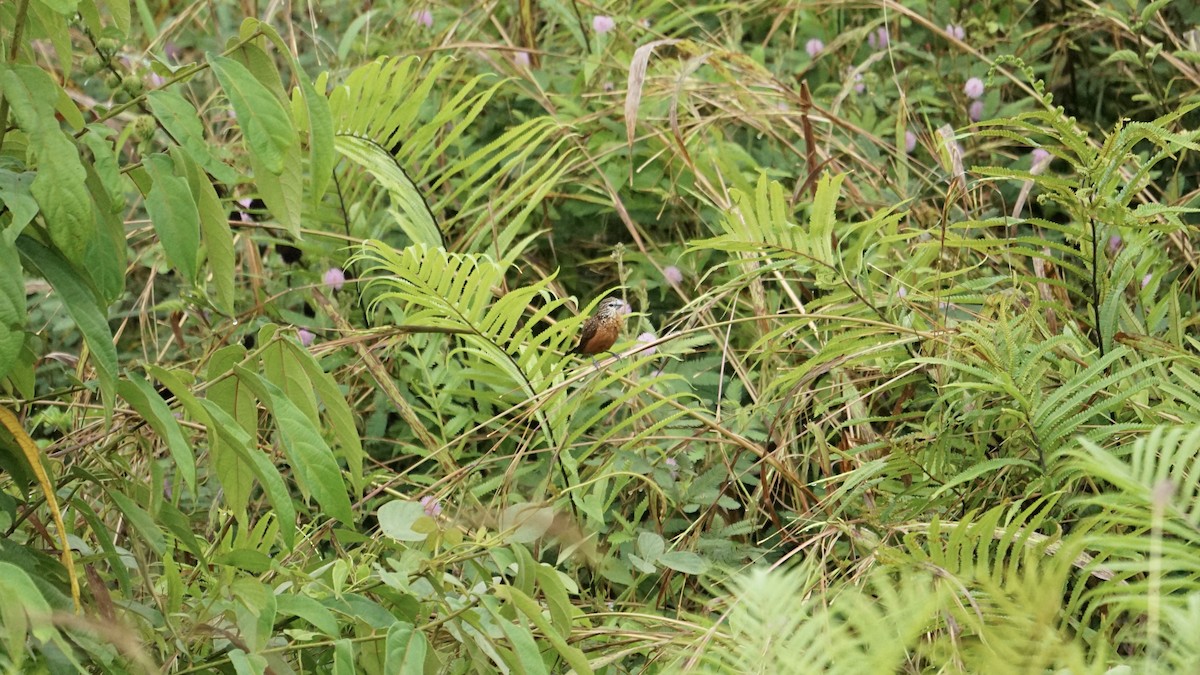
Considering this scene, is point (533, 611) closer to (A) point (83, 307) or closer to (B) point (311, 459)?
(B) point (311, 459)

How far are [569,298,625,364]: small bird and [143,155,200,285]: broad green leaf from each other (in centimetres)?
121

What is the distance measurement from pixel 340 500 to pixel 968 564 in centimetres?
91

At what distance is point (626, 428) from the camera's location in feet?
9.25

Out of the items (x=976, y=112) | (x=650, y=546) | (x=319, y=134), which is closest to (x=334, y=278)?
(x=650, y=546)

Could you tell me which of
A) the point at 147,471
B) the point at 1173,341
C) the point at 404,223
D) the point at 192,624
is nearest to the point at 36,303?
the point at 147,471

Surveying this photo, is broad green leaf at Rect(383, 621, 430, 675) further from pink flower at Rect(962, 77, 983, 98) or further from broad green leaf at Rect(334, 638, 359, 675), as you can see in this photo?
pink flower at Rect(962, 77, 983, 98)

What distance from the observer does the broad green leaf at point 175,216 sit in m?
1.47

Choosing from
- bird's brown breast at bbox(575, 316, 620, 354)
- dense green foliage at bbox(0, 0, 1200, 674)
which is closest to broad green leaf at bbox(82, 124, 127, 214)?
dense green foliage at bbox(0, 0, 1200, 674)

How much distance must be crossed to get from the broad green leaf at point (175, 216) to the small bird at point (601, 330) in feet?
3.97

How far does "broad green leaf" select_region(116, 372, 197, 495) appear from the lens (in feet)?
4.71

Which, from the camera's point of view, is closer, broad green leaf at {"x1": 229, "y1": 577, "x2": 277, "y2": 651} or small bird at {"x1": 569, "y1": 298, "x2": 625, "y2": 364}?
broad green leaf at {"x1": 229, "y1": 577, "x2": 277, "y2": 651}

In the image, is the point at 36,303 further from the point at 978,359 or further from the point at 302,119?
the point at 978,359

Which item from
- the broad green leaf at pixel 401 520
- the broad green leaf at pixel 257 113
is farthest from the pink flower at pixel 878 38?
the broad green leaf at pixel 257 113

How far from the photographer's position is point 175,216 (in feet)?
4.85
